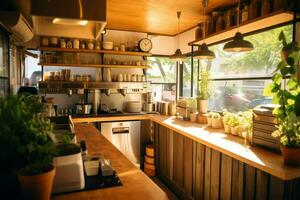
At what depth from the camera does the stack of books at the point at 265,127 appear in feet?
6.44

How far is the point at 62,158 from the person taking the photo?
113 centimetres

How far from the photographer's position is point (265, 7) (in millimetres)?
2359

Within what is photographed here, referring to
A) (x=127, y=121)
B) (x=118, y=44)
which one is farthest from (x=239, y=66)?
(x=118, y=44)

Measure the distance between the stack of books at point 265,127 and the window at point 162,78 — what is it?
303cm

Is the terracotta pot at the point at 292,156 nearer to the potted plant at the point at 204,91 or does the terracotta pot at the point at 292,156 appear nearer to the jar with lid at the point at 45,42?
the potted plant at the point at 204,91

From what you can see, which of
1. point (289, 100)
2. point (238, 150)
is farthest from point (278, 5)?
point (238, 150)

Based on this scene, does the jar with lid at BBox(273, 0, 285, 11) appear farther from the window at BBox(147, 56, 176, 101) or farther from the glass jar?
the window at BBox(147, 56, 176, 101)

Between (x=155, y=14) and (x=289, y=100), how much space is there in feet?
8.14

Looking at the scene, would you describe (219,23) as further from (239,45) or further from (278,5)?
(239,45)

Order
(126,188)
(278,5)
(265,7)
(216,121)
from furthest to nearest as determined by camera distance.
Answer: (216,121), (265,7), (278,5), (126,188)

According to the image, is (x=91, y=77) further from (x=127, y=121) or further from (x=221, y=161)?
(x=221, y=161)

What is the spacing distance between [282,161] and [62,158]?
5.19 feet

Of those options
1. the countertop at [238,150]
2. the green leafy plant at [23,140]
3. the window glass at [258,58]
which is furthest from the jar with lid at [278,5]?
the green leafy plant at [23,140]

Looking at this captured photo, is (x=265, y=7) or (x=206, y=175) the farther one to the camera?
(x=206, y=175)
